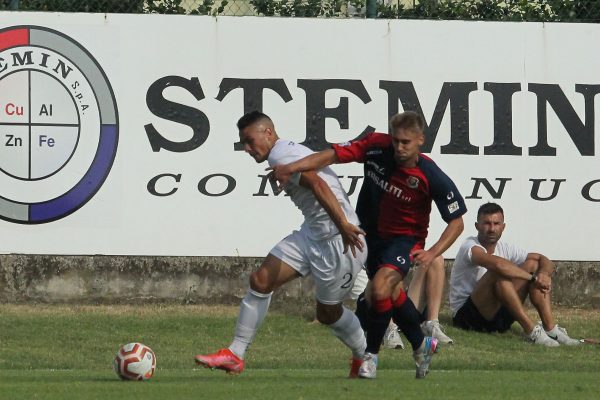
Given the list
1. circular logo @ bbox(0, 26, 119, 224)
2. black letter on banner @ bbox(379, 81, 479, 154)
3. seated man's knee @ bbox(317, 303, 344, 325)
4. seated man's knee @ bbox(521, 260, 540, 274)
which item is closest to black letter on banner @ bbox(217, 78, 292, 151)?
black letter on banner @ bbox(379, 81, 479, 154)

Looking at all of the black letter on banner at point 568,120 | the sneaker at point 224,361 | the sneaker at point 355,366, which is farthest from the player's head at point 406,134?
the black letter on banner at point 568,120

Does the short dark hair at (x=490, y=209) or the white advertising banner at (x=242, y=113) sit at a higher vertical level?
the white advertising banner at (x=242, y=113)

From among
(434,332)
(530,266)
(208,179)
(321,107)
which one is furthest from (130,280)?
(530,266)

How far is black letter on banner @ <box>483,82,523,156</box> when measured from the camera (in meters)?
14.6

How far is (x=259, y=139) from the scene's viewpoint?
378 inches

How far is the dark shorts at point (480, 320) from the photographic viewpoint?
13.0 metres

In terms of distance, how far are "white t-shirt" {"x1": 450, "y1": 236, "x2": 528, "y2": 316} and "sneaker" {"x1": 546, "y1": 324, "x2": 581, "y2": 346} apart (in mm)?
825

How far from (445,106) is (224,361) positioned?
5.96m

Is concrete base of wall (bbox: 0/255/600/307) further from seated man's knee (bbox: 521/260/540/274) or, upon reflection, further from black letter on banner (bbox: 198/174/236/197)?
seated man's knee (bbox: 521/260/540/274)

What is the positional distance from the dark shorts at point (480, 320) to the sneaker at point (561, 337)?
47 cm

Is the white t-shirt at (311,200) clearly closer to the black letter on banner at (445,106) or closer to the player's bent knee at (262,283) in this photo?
the player's bent knee at (262,283)

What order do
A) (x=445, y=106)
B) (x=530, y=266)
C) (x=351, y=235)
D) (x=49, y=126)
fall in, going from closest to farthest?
(x=351, y=235)
(x=530, y=266)
(x=49, y=126)
(x=445, y=106)

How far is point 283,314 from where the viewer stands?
1392cm

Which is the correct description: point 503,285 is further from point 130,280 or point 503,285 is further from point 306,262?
point 130,280
